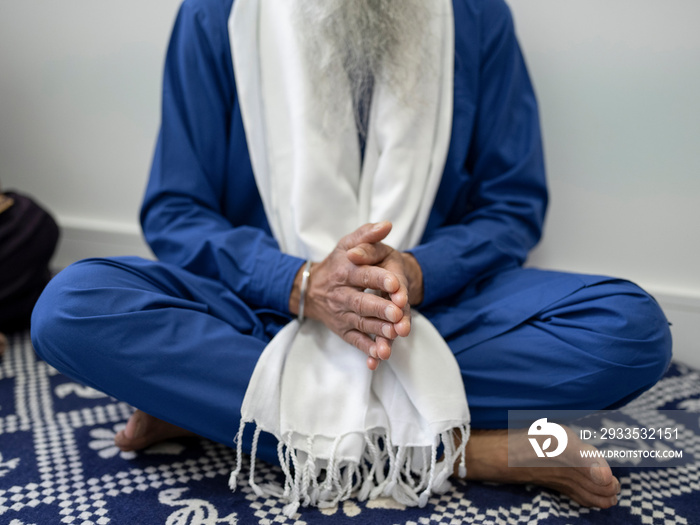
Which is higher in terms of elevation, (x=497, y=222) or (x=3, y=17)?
(x=3, y=17)

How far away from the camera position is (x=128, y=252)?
2.01 m

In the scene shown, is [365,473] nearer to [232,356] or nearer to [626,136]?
[232,356]

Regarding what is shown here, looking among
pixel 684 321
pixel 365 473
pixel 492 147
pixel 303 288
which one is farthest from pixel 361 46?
pixel 684 321

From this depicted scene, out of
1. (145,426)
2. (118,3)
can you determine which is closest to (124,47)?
(118,3)

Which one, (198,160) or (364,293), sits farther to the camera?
(198,160)

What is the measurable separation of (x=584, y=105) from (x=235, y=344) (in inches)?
42.2

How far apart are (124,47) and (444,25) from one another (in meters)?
1.03

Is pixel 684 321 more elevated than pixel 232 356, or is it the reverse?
pixel 232 356

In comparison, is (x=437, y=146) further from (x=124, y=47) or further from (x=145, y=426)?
(x=124, y=47)

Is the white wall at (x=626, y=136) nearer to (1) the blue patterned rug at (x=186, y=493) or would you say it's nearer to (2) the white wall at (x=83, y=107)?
(1) the blue patterned rug at (x=186, y=493)

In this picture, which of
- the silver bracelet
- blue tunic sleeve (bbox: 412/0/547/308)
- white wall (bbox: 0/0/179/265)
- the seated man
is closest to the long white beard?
the seated man

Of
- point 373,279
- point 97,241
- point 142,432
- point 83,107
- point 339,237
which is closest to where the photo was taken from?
point 373,279

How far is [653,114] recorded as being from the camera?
1455 millimetres

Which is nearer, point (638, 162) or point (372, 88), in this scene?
point (372, 88)
